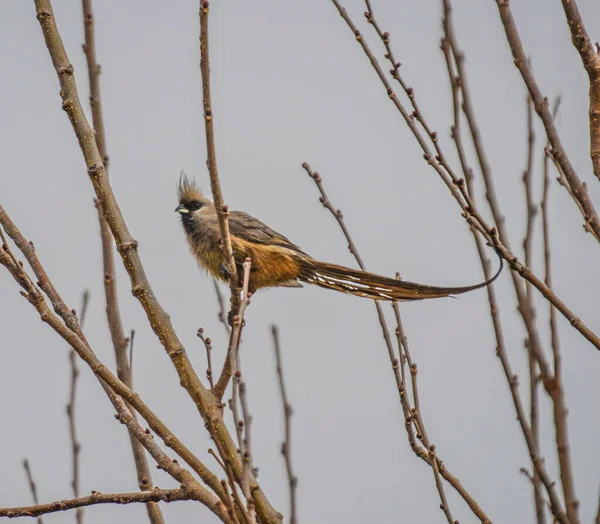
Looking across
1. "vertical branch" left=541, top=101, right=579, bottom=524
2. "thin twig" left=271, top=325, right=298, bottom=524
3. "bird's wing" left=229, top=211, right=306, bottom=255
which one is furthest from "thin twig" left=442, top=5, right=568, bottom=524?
"bird's wing" left=229, top=211, right=306, bottom=255

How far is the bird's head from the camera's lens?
15.5ft

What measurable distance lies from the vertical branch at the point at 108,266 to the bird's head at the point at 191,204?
1172 mm

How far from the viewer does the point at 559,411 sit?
9.03 ft

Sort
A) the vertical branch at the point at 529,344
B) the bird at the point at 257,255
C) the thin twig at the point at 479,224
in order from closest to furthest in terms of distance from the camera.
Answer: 1. the thin twig at the point at 479,224
2. the vertical branch at the point at 529,344
3. the bird at the point at 257,255

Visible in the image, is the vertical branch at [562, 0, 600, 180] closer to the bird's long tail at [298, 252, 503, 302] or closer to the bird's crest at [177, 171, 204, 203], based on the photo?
the bird's long tail at [298, 252, 503, 302]

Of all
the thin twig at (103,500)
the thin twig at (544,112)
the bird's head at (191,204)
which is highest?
the bird's head at (191,204)

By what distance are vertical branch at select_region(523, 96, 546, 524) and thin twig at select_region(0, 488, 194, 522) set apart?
3.73ft

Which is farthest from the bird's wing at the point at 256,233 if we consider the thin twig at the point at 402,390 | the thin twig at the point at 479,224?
the thin twig at the point at 479,224

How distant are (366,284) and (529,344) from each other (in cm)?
81

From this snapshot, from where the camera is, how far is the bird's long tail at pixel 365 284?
10.0 feet

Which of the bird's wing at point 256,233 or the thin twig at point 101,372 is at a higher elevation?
the bird's wing at point 256,233

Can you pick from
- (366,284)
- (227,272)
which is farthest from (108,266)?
(366,284)

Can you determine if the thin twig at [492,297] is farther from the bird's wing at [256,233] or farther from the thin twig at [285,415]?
the bird's wing at [256,233]

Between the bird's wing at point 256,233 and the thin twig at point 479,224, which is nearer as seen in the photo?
the thin twig at point 479,224
